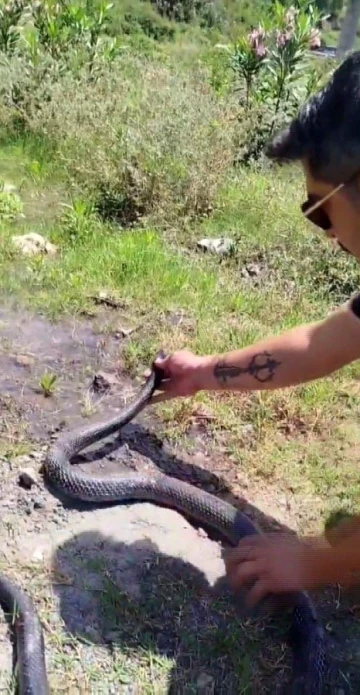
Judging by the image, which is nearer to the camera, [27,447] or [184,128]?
[27,447]

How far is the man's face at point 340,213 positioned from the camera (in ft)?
6.53

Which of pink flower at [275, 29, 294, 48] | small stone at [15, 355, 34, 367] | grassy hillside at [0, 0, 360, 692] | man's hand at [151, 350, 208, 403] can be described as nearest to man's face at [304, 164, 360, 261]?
grassy hillside at [0, 0, 360, 692]

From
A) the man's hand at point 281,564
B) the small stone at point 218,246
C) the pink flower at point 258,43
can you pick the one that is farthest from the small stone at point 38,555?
the pink flower at point 258,43

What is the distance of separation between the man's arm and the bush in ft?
8.62

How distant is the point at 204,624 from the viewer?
2.54m

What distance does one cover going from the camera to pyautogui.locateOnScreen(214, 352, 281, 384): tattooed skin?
2865 mm

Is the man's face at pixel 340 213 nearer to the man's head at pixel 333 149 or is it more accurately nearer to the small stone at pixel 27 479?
the man's head at pixel 333 149

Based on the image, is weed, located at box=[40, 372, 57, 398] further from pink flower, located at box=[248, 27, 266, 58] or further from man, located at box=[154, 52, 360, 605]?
pink flower, located at box=[248, 27, 266, 58]

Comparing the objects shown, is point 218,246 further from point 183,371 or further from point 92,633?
point 92,633

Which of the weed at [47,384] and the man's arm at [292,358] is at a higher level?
the man's arm at [292,358]

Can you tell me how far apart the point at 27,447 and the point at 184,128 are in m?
3.22

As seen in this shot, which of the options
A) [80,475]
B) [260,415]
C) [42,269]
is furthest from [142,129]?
[80,475]

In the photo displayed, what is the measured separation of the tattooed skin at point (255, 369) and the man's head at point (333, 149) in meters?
0.80

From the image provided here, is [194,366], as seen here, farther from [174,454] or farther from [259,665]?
[259,665]
